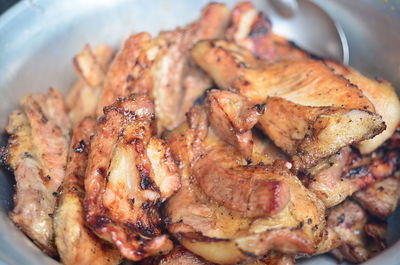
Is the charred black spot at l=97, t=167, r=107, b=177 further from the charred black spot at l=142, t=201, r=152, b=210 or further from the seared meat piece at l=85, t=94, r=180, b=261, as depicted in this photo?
the charred black spot at l=142, t=201, r=152, b=210

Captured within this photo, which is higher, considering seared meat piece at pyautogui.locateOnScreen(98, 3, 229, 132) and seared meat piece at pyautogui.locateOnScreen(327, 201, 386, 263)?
seared meat piece at pyautogui.locateOnScreen(98, 3, 229, 132)

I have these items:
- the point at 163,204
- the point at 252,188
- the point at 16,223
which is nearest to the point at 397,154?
the point at 252,188

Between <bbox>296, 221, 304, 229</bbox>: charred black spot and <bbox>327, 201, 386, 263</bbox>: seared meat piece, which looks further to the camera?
<bbox>327, 201, 386, 263</bbox>: seared meat piece

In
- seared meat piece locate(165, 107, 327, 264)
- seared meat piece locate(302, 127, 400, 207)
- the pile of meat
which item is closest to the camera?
seared meat piece locate(165, 107, 327, 264)

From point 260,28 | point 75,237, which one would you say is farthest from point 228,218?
point 260,28

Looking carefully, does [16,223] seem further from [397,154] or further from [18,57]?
[397,154]

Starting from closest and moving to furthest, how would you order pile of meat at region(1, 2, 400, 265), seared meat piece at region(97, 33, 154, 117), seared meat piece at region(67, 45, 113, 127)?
pile of meat at region(1, 2, 400, 265) → seared meat piece at region(97, 33, 154, 117) → seared meat piece at region(67, 45, 113, 127)

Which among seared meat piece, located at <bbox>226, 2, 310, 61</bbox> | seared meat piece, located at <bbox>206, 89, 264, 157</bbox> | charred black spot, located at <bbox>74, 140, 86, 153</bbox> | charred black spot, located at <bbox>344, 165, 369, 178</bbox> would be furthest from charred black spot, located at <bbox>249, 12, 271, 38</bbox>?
charred black spot, located at <bbox>74, 140, 86, 153</bbox>

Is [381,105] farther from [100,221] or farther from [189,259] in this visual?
[100,221]
